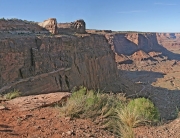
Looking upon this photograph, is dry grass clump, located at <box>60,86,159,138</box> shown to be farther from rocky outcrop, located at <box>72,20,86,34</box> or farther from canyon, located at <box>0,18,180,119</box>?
rocky outcrop, located at <box>72,20,86,34</box>

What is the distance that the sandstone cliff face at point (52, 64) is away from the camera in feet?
55.3

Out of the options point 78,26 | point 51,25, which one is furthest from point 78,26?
point 51,25

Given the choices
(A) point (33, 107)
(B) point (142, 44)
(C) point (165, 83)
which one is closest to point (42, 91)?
(A) point (33, 107)

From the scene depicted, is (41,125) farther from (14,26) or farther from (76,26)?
(76,26)

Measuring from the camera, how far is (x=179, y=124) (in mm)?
6438

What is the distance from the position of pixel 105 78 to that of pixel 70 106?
23.5 metres

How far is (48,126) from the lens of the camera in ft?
20.2

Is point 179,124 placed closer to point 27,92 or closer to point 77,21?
point 27,92

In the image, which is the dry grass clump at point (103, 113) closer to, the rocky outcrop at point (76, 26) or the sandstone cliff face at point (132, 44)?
the rocky outcrop at point (76, 26)

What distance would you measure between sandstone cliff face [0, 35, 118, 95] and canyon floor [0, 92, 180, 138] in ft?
23.6

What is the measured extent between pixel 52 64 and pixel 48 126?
15.1 meters

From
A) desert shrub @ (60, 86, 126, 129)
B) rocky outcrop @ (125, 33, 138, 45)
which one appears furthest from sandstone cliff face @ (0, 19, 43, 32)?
rocky outcrop @ (125, 33, 138, 45)

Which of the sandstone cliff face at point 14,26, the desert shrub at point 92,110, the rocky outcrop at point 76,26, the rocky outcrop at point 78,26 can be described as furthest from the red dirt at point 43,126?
the rocky outcrop at point 78,26

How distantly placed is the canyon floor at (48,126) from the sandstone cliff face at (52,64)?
718 centimetres
